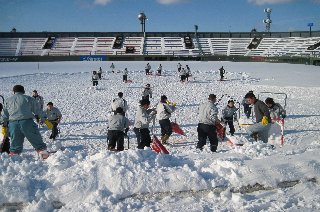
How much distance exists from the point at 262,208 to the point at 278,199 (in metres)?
0.31

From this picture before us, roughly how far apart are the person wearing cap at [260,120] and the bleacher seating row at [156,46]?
43041mm

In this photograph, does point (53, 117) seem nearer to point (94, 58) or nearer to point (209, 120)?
point (209, 120)

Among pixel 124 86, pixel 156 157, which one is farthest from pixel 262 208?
pixel 124 86

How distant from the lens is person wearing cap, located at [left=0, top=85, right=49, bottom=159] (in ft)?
19.7

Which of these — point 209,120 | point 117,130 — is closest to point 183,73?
point 209,120

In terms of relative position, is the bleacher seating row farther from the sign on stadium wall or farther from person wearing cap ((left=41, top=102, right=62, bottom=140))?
person wearing cap ((left=41, top=102, right=62, bottom=140))

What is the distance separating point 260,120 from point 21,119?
4.95 m

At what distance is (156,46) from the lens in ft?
179

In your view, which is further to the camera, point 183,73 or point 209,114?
point 183,73

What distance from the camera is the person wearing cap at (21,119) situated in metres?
5.99

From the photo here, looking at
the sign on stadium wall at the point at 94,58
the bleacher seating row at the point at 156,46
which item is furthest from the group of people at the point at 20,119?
the bleacher seating row at the point at 156,46

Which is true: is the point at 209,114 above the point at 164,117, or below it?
above

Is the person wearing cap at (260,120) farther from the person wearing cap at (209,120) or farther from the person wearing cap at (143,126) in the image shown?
the person wearing cap at (143,126)

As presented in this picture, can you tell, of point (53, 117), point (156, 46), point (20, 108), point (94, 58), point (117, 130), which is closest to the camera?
point (20, 108)
